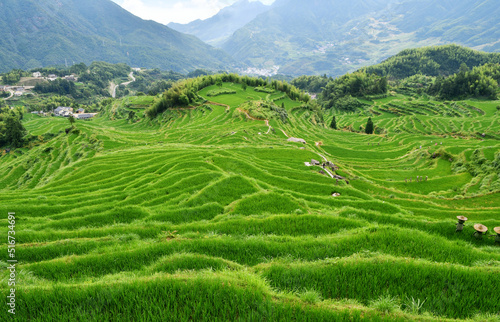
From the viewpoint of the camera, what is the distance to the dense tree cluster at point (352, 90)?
587 ft

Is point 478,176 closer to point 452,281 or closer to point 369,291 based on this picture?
point 452,281

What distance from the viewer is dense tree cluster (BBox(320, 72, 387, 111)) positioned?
179 meters

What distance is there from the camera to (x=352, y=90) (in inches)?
7554

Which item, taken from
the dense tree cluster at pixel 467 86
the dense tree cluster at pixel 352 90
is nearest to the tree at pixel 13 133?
the dense tree cluster at pixel 352 90

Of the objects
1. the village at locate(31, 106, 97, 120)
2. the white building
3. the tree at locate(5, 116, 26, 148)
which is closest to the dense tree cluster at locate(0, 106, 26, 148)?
the tree at locate(5, 116, 26, 148)

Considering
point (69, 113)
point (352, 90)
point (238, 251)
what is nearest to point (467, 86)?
point (352, 90)

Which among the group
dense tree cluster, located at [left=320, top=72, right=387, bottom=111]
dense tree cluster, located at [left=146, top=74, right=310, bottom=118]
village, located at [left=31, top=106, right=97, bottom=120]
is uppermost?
dense tree cluster, located at [left=320, top=72, right=387, bottom=111]

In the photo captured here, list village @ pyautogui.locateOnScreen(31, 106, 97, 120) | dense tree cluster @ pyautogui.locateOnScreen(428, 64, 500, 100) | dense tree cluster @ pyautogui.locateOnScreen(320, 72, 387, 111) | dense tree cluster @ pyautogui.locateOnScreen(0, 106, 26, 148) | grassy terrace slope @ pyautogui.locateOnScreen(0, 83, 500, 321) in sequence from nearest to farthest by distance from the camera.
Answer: grassy terrace slope @ pyautogui.locateOnScreen(0, 83, 500, 321) < dense tree cluster @ pyautogui.locateOnScreen(0, 106, 26, 148) < dense tree cluster @ pyautogui.locateOnScreen(428, 64, 500, 100) < village @ pyautogui.locateOnScreen(31, 106, 97, 120) < dense tree cluster @ pyautogui.locateOnScreen(320, 72, 387, 111)

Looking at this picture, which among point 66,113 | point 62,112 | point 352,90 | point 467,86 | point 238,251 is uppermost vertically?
point 467,86

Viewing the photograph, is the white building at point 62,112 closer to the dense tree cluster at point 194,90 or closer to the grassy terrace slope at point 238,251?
the dense tree cluster at point 194,90

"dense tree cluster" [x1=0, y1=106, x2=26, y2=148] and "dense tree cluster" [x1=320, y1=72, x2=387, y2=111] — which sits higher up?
"dense tree cluster" [x1=320, y1=72, x2=387, y2=111]

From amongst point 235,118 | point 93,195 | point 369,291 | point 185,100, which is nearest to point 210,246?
point 369,291

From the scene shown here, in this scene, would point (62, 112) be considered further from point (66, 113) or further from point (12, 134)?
point (12, 134)

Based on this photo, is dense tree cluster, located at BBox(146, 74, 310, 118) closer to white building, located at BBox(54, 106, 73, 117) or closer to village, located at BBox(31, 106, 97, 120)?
village, located at BBox(31, 106, 97, 120)
